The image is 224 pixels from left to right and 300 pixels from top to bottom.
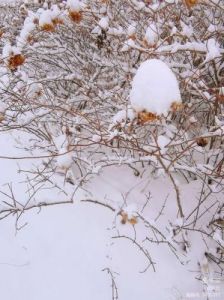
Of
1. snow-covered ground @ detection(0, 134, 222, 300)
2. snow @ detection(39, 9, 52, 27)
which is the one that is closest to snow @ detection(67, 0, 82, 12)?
snow @ detection(39, 9, 52, 27)

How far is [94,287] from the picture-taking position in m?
2.17

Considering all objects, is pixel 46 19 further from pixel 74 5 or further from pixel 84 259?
pixel 84 259

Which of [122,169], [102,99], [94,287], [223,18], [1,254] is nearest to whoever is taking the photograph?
[94,287]

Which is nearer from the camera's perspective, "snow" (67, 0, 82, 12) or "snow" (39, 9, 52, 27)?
"snow" (67, 0, 82, 12)

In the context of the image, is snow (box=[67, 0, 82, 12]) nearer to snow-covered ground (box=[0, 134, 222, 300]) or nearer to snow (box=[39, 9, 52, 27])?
snow (box=[39, 9, 52, 27])

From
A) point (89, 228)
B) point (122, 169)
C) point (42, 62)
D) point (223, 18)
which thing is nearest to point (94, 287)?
point (89, 228)

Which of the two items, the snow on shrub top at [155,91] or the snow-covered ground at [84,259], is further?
the snow-covered ground at [84,259]

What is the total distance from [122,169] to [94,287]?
1.21 m

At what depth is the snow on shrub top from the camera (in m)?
1.13

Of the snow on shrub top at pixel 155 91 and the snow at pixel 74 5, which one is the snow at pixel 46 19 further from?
the snow on shrub top at pixel 155 91

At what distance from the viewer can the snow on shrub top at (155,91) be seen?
113 centimetres

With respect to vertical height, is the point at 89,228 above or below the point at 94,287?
above

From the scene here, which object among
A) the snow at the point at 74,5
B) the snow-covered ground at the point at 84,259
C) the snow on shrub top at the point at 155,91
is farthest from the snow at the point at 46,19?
the snow on shrub top at the point at 155,91

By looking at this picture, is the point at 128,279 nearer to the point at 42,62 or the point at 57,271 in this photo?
the point at 57,271
